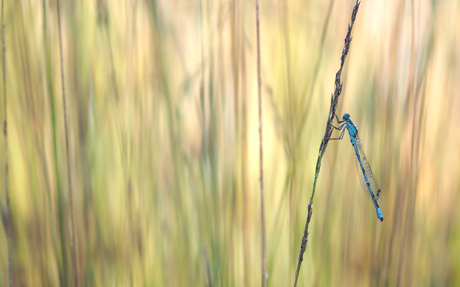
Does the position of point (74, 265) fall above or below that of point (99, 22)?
below

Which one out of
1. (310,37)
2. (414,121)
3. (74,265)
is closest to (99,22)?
(310,37)

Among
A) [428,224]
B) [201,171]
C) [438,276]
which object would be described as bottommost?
[438,276]

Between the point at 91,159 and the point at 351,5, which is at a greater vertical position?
the point at 351,5

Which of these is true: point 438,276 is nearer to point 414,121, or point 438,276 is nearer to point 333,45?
point 414,121

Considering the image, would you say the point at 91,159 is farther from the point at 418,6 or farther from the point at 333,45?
the point at 418,6

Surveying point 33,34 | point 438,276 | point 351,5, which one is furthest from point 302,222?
point 33,34

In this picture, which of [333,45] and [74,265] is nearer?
[333,45]
